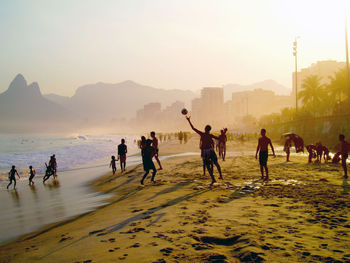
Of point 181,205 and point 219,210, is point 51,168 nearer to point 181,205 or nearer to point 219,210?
point 181,205

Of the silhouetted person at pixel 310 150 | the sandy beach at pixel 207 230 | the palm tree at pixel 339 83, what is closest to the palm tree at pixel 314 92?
the palm tree at pixel 339 83

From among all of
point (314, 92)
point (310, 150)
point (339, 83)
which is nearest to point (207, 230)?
point (310, 150)

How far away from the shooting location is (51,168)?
51.1 ft

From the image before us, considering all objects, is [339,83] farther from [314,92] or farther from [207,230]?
[207,230]

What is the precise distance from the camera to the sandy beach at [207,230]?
12.5 ft

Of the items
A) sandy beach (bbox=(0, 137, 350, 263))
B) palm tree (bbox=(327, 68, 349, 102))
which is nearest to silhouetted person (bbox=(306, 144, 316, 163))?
sandy beach (bbox=(0, 137, 350, 263))

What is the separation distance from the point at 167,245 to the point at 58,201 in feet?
22.5

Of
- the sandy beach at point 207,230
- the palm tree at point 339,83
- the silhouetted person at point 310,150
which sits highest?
the palm tree at point 339,83

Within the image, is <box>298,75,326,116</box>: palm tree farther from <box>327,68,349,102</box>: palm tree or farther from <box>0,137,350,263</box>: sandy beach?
<box>0,137,350,263</box>: sandy beach

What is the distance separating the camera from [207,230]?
4723mm

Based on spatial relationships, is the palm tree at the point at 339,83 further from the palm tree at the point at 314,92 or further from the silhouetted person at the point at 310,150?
the silhouetted person at the point at 310,150

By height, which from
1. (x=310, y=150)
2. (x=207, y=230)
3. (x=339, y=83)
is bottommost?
(x=207, y=230)

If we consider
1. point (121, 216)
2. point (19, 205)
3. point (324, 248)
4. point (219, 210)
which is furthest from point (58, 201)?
point (324, 248)

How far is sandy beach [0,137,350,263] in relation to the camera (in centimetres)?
380
